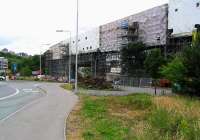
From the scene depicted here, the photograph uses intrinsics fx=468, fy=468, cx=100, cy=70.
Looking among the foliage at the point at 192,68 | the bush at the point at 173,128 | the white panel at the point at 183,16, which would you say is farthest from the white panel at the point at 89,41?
the bush at the point at 173,128

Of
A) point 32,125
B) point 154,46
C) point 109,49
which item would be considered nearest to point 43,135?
point 32,125

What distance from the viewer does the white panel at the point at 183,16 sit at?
255 feet

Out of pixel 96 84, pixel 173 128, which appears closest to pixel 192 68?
pixel 173 128

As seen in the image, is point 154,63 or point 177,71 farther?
point 154,63

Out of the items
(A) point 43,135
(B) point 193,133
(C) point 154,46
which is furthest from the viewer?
(C) point 154,46

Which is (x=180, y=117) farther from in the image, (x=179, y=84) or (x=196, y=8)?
(x=196, y=8)

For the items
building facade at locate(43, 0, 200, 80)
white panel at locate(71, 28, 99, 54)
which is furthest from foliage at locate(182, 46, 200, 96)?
white panel at locate(71, 28, 99, 54)

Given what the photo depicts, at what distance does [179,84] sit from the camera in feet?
144

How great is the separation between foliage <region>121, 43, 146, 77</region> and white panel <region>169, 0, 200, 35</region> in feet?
35.6

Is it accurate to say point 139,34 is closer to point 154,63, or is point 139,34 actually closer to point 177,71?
point 154,63

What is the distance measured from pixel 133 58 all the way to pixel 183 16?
66.4 feet

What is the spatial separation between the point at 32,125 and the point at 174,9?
221 ft

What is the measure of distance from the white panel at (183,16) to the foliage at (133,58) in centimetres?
1086

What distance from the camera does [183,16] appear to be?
8088 cm
